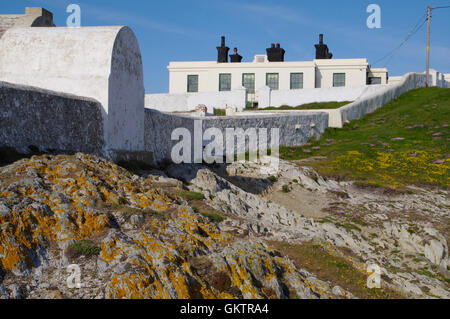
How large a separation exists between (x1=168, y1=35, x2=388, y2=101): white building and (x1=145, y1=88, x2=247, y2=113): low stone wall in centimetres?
204

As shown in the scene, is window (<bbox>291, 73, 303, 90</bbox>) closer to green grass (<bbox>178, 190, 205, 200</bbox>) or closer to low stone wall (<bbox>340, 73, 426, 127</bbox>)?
low stone wall (<bbox>340, 73, 426, 127</bbox>)

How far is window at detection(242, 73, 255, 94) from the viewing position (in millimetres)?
48953

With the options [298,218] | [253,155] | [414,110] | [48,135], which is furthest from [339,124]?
[48,135]


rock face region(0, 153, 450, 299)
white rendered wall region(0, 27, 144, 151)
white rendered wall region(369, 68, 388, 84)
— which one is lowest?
rock face region(0, 153, 450, 299)

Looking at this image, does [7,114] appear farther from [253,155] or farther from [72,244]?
[253,155]

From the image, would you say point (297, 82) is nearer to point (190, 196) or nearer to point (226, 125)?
point (226, 125)

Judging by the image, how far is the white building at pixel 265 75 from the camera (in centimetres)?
4838

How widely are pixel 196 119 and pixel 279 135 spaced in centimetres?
805

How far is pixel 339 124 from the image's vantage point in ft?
117

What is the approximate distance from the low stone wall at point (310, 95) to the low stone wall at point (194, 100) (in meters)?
2.16

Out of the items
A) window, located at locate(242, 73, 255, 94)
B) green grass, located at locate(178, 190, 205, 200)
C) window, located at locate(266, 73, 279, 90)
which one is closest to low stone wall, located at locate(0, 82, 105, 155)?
green grass, located at locate(178, 190, 205, 200)

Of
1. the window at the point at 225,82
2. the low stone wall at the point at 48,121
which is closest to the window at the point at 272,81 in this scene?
the window at the point at 225,82

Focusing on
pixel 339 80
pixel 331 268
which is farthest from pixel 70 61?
pixel 339 80

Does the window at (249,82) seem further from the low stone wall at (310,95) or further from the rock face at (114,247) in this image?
the rock face at (114,247)
